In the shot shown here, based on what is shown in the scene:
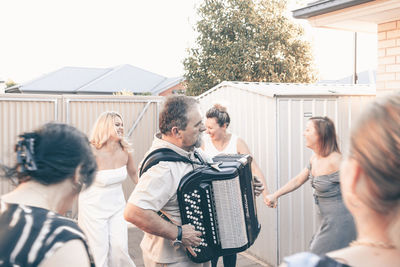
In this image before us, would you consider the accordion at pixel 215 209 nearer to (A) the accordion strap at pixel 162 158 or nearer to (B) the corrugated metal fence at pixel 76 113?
(A) the accordion strap at pixel 162 158

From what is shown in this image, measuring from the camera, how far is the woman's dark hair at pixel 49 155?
5.19 ft

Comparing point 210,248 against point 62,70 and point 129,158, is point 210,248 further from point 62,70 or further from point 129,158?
point 62,70

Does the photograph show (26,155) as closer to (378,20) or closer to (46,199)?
(46,199)

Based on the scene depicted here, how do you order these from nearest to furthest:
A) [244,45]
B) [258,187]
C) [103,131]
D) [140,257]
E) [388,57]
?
[258,187]
[388,57]
[103,131]
[140,257]
[244,45]

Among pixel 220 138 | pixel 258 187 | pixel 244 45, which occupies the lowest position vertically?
pixel 258 187


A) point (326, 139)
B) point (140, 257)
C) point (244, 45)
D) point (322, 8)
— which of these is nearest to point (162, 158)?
point (326, 139)

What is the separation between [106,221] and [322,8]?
11.6ft

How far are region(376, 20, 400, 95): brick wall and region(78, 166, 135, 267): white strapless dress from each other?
3.32 m

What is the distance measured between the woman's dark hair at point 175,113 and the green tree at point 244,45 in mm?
19629

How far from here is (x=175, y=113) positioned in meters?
2.95

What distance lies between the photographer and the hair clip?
1574mm

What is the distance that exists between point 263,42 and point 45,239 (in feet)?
74.4

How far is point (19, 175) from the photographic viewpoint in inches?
63.8

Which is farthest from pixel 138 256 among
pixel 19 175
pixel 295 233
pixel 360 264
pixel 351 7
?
pixel 360 264
